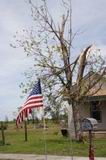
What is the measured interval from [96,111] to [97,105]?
482mm

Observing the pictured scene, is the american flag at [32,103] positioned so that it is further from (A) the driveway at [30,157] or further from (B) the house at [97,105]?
(B) the house at [97,105]

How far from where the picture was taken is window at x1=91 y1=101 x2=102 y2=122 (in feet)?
110

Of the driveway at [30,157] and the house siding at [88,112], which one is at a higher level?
the house siding at [88,112]

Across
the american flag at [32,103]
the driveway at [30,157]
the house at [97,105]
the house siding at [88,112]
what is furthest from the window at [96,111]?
the american flag at [32,103]

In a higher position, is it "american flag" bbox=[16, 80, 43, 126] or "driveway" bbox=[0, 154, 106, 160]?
"american flag" bbox=[16, 80, 43, 126]

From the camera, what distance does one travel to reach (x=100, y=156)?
781 inches

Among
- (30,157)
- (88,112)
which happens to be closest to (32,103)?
(30,157)

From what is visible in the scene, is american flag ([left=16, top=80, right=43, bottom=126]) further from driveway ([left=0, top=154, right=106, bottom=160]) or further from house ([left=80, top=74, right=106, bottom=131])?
house ([left=80, top=74, right=106, bottom=131])

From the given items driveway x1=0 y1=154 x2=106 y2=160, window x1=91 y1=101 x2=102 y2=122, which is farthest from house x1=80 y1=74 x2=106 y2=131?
driveway x1=0 y1=154 x2=106 y2=160

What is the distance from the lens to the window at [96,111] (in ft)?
110

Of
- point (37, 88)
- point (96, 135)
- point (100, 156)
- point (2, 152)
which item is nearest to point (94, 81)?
point (96, 135)

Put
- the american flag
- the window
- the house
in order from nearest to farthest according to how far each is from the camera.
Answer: the american flag, the house, the window

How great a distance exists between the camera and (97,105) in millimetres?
33656

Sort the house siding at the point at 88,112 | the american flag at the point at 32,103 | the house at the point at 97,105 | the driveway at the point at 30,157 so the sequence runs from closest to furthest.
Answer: the american flag at the point at 32,103 → the driveway at the point at 30,157 → the house at the point at 97,105 → the house siding at the point at 88,112
